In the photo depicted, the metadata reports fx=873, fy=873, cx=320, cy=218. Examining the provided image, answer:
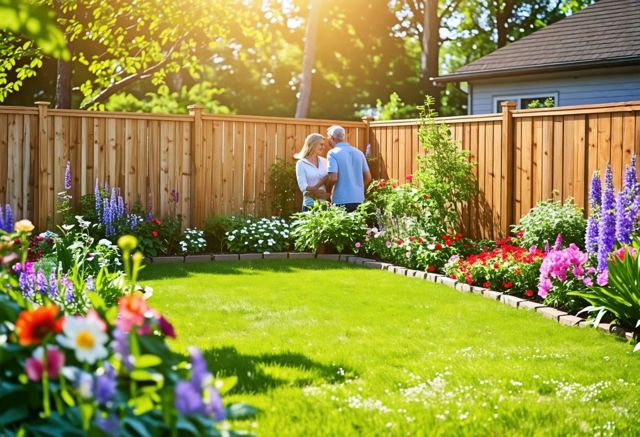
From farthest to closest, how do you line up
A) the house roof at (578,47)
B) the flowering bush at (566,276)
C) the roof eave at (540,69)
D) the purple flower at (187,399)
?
1. the house roof at (578,47)
2. the roof eave at (540,69)
3. the flowering bush at (566,276)
4. the purple flower at (187,399)

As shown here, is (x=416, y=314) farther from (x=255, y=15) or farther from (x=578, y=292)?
(x=255, y=15)

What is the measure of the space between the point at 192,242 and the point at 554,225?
443cm

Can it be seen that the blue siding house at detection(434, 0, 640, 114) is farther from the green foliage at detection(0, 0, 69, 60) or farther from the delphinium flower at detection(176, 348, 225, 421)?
the delphinium flower at detection(176, 348, 225, 421)

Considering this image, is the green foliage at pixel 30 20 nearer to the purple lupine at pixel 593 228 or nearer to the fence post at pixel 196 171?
the purple lupine at pixel 593 228

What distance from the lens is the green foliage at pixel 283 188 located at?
12000 mm

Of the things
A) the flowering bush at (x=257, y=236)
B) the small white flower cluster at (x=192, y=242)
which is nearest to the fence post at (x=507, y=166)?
the flowering bush at (x=257, y=236)

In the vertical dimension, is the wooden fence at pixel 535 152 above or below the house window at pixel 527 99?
below

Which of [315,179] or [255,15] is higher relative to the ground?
[255,15]

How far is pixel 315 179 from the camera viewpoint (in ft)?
36.1

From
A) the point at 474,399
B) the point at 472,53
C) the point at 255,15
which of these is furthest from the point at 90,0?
the point at 472,53

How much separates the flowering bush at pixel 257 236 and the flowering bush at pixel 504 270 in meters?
2.94

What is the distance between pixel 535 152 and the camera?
9.88 m

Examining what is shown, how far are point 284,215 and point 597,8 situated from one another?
911cm

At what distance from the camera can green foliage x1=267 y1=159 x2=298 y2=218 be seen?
12.0 m
